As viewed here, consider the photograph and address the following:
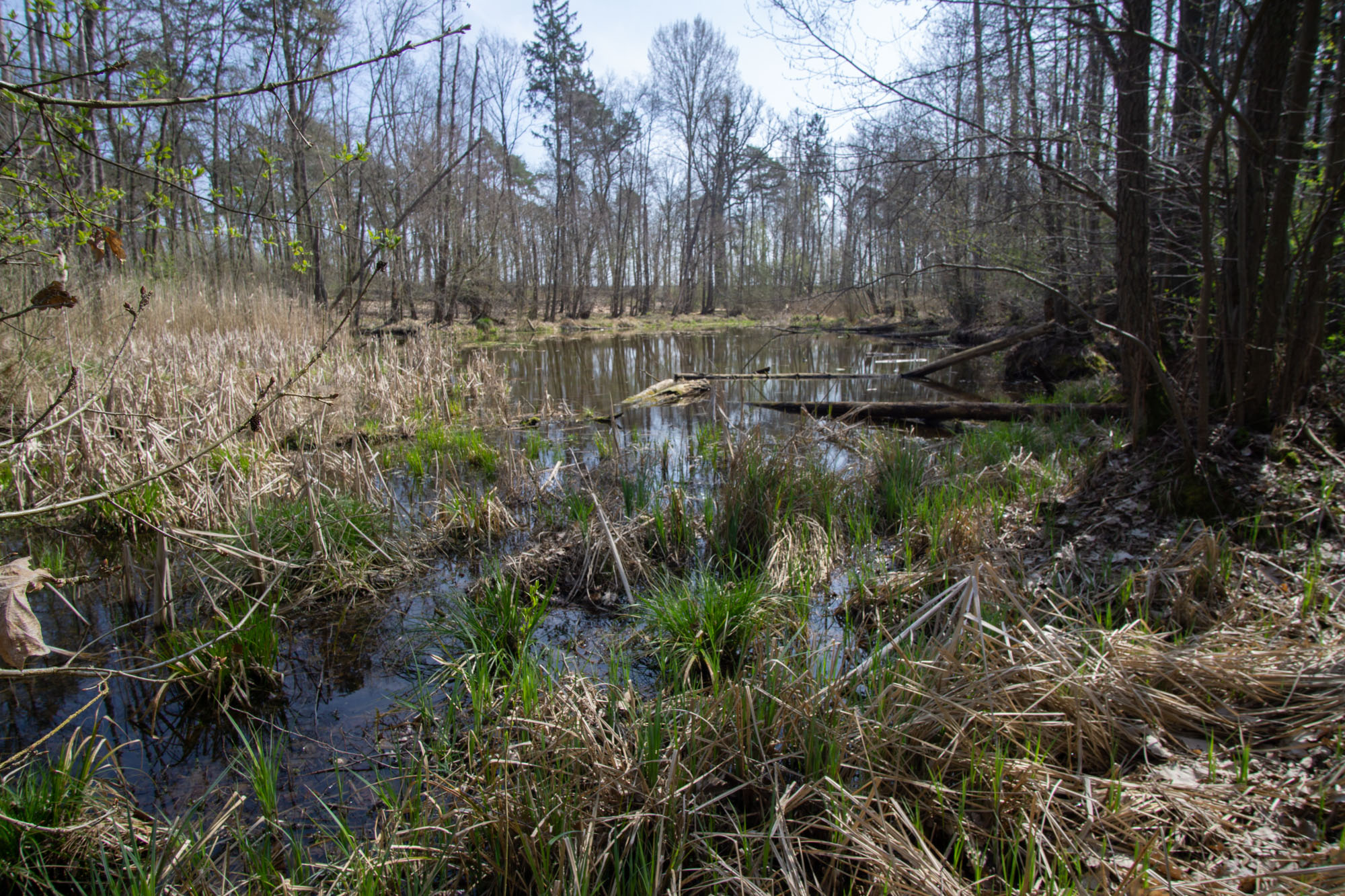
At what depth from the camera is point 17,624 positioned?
129 centimetres

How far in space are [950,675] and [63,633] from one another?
15.5 feet

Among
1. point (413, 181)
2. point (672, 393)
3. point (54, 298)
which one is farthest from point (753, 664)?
point (413, 181)

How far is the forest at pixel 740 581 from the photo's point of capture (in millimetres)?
2025

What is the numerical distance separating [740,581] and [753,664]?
106 centimetres

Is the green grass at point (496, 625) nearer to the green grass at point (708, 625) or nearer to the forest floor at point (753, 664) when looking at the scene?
the forest floor at point (753, 664)

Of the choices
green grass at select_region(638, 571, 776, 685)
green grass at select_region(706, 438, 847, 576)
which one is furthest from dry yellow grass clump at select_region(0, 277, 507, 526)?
green grass at select_region(706, 438, 847, 576)

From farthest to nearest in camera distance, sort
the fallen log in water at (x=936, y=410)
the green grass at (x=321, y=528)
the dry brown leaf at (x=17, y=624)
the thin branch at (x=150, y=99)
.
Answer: the fallen log in water at (x=936, y=410)
the green grass at (x=321, y=528)
the thin branch at (x=150, y=99)
the dry brown leaf at (x=17, y=624)

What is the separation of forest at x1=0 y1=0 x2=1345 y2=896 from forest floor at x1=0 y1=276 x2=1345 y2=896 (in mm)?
25

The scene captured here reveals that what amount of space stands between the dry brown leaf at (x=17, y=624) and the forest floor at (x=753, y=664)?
0.11 metres

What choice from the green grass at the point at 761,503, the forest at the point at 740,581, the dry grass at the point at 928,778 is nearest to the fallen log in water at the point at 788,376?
the forest at the point at 740,581

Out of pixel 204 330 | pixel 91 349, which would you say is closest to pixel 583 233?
pixel 204 330

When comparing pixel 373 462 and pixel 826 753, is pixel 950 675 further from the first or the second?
pixel 373 462

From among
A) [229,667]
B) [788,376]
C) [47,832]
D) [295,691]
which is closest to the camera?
[47,832]

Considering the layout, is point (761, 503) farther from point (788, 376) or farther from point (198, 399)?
point (788, 376)
